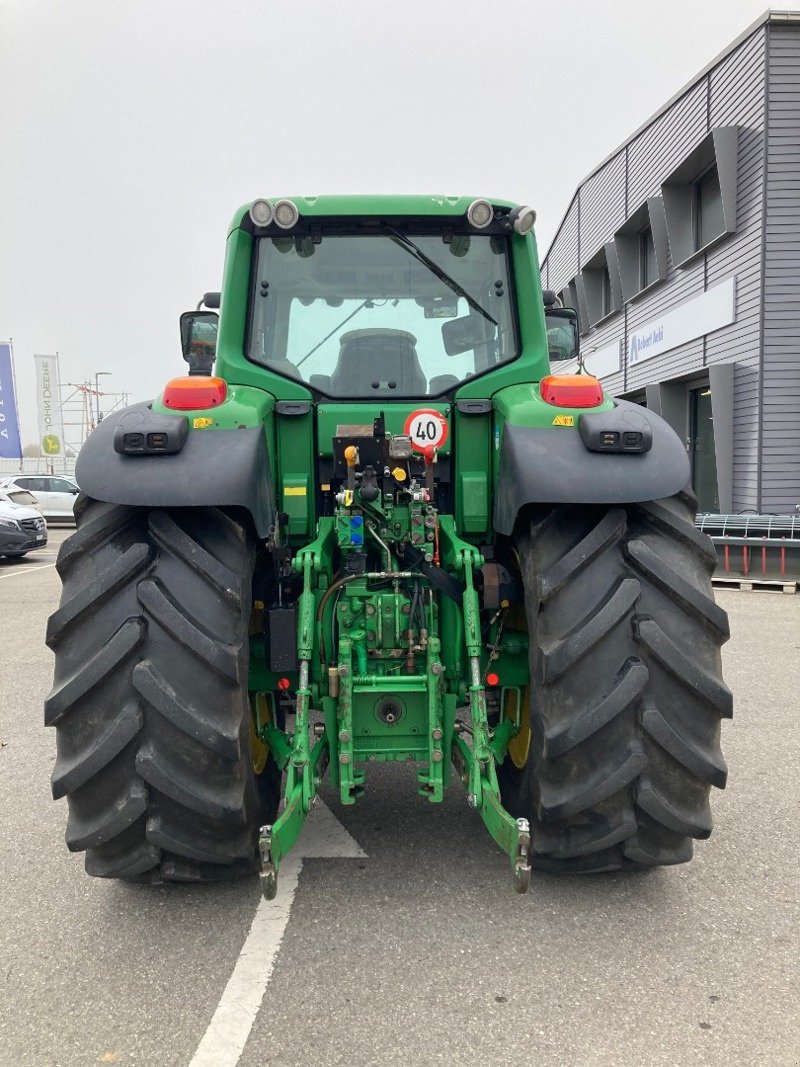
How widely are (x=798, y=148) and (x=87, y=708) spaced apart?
42.4 ft

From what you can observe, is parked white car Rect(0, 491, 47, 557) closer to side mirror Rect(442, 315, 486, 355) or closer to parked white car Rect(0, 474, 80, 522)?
parked white car Rect(0, 474, 80, 522)

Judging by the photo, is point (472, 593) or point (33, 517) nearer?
point (472, 593)

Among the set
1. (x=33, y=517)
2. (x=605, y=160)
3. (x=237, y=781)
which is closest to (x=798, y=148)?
(x=605, y=160)

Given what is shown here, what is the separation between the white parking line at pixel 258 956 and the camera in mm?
2092

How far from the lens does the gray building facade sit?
39.1 ft

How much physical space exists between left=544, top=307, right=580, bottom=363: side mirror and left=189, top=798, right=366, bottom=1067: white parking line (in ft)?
7.57

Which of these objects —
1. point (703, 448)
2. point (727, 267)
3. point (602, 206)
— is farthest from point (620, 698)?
point (602, 206)

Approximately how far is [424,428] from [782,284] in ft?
36.1

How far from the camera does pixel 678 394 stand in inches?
630

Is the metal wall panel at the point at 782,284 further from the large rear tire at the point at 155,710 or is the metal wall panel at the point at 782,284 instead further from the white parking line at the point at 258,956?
the large rear tire at the point at 155,710

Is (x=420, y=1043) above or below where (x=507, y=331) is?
below

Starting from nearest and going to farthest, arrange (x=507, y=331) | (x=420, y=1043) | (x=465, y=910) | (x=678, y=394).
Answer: (x=420, y=1043), (x=465, y=910), (x=507, y=331), (x=678, y=394)

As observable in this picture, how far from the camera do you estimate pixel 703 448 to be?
1504 centimetres

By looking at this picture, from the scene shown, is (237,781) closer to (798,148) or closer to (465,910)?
(465,910)
